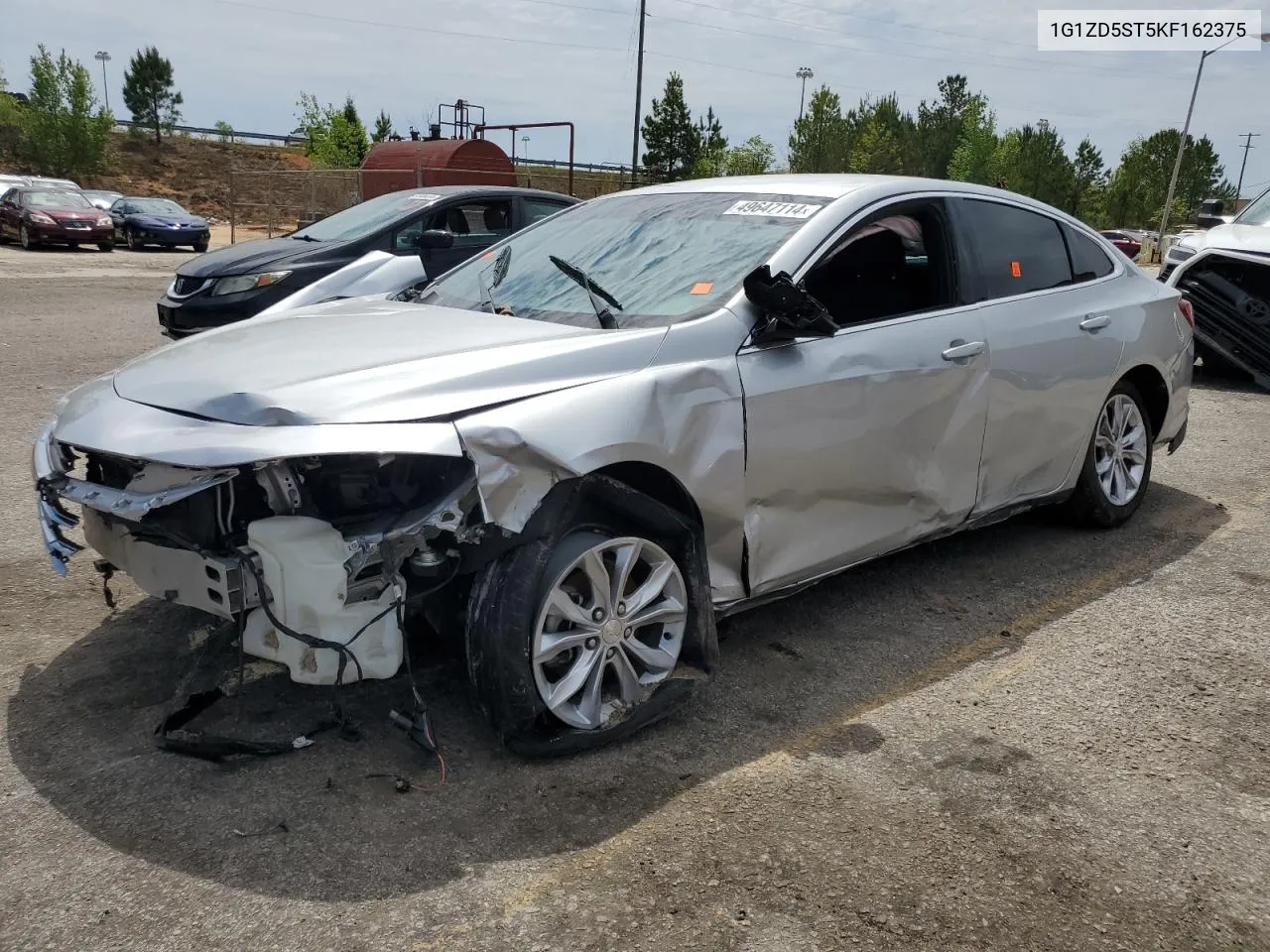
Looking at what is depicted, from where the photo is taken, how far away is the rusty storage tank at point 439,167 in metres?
25.5

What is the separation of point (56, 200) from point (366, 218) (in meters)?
18.6

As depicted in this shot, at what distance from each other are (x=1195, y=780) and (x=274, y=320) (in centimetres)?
343

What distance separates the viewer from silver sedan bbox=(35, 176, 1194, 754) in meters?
2.84

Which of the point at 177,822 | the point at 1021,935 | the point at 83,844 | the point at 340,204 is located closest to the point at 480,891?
the point at 177,822

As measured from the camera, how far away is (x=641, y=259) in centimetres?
394

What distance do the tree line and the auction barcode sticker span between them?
53.2m

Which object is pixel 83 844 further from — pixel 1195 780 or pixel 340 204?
pixel 340 204

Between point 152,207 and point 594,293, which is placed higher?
point 594,293

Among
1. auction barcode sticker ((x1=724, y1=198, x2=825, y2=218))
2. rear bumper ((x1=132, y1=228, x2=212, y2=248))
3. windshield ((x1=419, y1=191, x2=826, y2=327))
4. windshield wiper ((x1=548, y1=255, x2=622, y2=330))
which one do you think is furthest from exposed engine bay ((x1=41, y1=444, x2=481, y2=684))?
rear bumper ((x1=132, y1=228, x2=212, y2=248))

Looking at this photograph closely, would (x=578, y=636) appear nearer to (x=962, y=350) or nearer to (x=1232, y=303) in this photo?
(x=962, y=350)

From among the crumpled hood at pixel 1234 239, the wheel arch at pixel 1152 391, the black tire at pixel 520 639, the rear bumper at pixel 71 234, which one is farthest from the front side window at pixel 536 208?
the rear bumper at pixel 71 234

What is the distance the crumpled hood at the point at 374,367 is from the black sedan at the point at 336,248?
505 centimetres

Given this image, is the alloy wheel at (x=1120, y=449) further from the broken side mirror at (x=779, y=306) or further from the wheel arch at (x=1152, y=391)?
the broken side mirror at (x=779, y=306)

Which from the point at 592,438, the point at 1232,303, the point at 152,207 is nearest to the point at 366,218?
the point at 592,438
